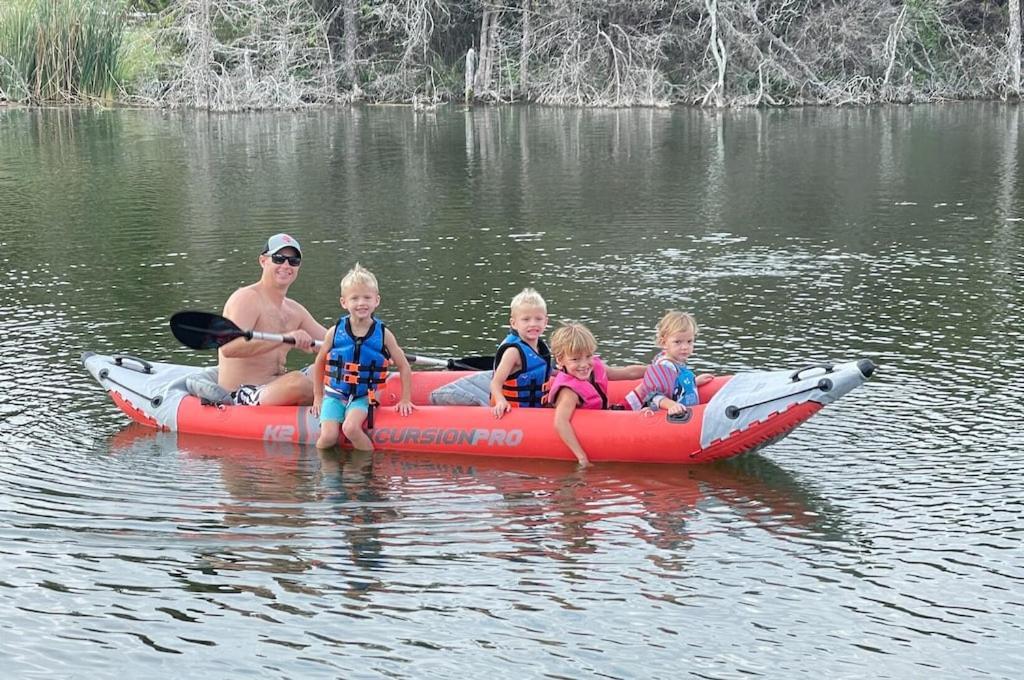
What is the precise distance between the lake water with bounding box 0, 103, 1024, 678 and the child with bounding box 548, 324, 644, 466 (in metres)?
0.23

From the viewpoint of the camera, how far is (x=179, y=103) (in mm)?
30625

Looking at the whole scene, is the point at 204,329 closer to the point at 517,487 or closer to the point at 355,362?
the point at 355,362

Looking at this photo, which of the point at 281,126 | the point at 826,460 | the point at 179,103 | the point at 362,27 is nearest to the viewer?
the point at 826,460

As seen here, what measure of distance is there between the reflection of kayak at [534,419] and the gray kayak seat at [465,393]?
0.31 feet

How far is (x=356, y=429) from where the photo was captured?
26.5ft

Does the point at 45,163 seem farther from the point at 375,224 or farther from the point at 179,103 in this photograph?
the point at 179,103

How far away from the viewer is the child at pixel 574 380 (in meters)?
7.79

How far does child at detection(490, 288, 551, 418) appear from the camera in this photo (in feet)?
25.9

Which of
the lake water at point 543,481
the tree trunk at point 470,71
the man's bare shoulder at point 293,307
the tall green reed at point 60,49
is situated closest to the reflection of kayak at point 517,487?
the lake water at point 543,481

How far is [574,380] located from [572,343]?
237mm

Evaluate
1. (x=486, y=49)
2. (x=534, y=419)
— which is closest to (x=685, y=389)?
(x=534, y=419)

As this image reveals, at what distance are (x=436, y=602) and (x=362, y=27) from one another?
28102 millimetres

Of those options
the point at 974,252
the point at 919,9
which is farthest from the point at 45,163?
→ the point at 919,9

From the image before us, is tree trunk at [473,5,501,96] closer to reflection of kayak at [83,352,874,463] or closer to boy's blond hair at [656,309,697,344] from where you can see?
reflection of kayak at [83,352,874,463]
